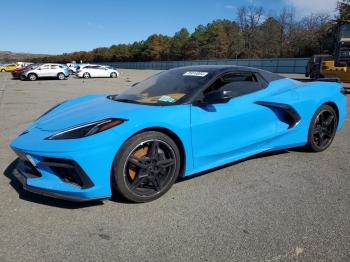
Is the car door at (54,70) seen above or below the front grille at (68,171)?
below

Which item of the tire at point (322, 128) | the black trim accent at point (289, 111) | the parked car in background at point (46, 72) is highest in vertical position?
the black trim accent at point (289, 111)

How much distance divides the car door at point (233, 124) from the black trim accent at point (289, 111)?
0.20 feet

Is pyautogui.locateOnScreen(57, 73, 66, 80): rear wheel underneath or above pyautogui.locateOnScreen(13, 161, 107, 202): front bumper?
underneath

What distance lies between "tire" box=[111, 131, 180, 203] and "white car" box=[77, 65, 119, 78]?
3226cm

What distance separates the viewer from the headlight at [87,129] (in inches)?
119

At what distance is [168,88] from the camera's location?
401 centimetres

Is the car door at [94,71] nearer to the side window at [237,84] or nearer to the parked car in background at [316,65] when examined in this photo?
the parked car in background at [316,65]

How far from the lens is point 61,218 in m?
2.95

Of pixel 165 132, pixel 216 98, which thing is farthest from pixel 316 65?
pixel 165 132

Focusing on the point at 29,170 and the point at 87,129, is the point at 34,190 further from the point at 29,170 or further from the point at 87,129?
the point at 87,129

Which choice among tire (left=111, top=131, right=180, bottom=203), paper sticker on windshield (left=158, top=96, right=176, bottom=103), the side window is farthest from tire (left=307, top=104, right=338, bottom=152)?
tire (left=111, top=131, right=180, bottom=203)

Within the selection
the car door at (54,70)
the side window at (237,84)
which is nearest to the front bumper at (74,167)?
the side window at (237,84)

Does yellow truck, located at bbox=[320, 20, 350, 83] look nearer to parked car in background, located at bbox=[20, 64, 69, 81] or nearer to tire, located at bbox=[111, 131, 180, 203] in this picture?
tire, located at bbox=[111, 131, 180, 203]

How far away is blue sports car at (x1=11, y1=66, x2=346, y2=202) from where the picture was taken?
294cm
